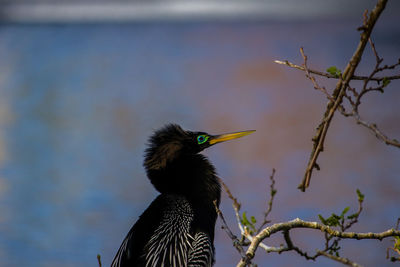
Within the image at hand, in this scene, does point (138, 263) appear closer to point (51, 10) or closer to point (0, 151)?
point (0, 151)

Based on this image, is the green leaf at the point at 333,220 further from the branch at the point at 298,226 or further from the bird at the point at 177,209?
the bird at the point at 177,209

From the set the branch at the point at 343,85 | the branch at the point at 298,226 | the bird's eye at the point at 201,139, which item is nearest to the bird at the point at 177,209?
the bird's eye at the point at 201,139

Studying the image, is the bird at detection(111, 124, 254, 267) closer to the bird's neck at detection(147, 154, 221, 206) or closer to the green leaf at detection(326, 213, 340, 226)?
the bird's neck at detection(147, 154, 221, 206)

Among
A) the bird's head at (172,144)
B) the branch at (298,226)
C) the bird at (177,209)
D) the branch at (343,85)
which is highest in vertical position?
the bird's head at (172,144)

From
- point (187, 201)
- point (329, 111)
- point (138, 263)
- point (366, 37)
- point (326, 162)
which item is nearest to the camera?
point (366, 37)

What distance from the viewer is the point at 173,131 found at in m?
2.40

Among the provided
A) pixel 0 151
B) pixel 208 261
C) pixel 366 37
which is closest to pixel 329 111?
pixel 366 37

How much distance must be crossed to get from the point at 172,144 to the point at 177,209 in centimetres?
33

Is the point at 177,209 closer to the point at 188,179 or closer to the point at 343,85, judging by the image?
the point at 188,179

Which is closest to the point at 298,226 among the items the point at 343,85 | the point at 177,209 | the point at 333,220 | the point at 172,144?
the point at 333,220

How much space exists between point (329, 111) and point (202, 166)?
1.15m

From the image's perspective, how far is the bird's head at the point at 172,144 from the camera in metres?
2.34

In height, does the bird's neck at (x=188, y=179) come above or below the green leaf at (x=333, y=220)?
above

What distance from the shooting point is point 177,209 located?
86.7 inches
